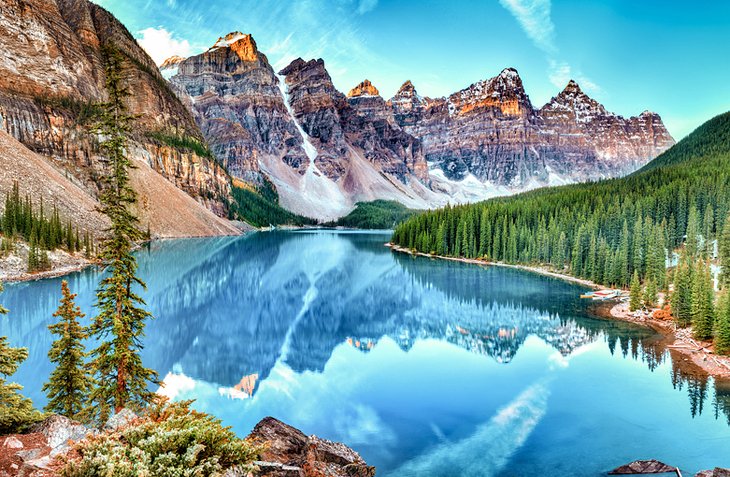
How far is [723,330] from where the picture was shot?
92.6 ft

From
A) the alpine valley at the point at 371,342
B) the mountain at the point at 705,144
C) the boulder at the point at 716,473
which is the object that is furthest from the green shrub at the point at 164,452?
the mountain at the point at 705,144

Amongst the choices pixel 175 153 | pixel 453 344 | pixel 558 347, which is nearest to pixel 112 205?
pixel 453 344

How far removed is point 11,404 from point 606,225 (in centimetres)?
7408

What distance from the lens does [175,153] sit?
146 m

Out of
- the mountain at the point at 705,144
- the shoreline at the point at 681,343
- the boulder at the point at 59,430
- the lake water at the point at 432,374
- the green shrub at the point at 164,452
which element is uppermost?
the mountain at the point at 705,144

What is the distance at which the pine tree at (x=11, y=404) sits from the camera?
9.37 meters

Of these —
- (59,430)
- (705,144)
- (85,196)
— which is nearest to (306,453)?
(59,430)

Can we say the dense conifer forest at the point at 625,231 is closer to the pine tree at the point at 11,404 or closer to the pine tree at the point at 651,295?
the pine tree at the point at 651,295

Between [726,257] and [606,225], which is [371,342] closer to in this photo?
[726,257]

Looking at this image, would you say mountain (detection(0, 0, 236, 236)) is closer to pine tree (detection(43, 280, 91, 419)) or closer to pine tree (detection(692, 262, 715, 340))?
pine tree (detection(43, 280, 91, 419))

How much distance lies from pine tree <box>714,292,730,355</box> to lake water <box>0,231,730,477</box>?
2678 millimetres

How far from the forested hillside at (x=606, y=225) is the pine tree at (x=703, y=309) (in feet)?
49.8

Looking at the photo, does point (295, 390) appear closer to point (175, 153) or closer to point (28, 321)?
point (28, 321)

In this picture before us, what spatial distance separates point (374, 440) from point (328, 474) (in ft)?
25.6
